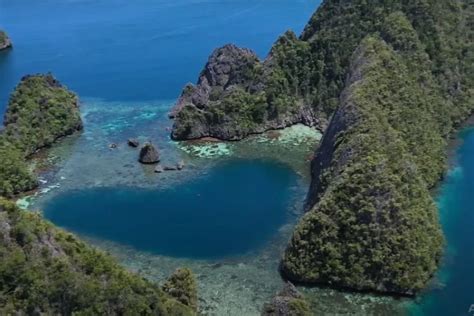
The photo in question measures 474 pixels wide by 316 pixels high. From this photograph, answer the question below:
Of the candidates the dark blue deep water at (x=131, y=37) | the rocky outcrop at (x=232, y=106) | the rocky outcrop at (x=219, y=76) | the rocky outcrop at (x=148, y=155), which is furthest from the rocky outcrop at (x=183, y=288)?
the dark blue deep water at (x=131, y=37)

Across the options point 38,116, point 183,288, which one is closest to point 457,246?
point 183,288

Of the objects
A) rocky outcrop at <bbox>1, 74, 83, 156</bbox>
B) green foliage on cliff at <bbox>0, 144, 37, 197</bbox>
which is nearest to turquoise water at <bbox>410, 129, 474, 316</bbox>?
green foliage on cliff at <bbox>0, 144, 37, 197</bbox>

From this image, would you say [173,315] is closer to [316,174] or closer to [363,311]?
[363,311]

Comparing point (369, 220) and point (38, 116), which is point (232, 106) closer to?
point (38, 116)

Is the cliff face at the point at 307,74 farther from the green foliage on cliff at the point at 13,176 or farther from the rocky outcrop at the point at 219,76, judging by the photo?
the green foliage on cliff at the point at 13,176

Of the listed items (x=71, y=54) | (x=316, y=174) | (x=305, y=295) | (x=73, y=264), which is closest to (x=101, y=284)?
(x=73, y=264)

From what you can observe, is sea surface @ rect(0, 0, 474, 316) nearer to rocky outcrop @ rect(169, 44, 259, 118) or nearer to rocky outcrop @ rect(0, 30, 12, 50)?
rocky outcrop @ rect(0, 30, 12, 50)
